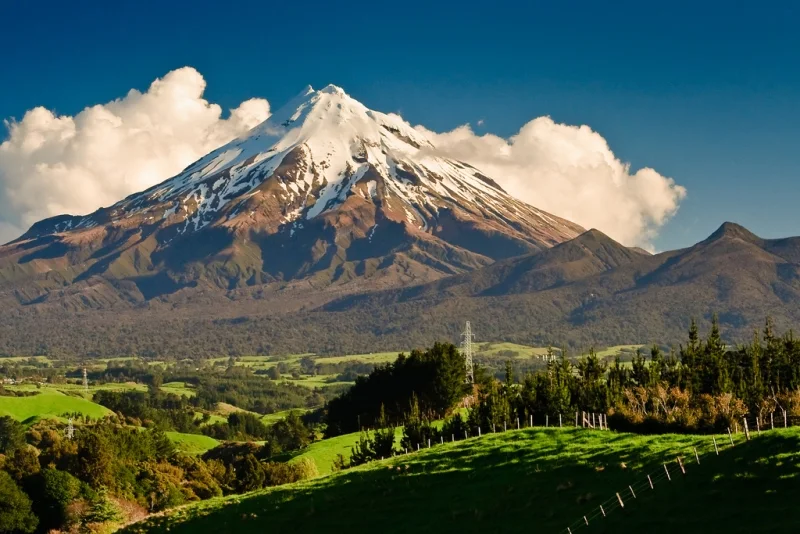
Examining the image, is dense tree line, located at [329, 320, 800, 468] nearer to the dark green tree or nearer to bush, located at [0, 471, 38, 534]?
bush, located at [0, 471, 38, 534]

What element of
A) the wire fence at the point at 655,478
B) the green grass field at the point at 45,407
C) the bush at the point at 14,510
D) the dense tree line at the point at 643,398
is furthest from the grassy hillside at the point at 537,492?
the green grass field at the point at 45,407

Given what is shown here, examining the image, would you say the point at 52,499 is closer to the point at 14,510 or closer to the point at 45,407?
the point at 14,510

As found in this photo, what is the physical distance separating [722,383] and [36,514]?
47.3m

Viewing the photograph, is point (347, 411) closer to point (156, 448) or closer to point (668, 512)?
point (156, 448)

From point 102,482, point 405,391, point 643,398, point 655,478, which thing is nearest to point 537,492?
point 655,478

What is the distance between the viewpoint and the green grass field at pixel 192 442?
127m

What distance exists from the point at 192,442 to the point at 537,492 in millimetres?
115276

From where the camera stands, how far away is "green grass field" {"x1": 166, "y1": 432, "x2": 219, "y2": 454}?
126850 millimetres

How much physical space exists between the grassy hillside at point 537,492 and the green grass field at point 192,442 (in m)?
87.1

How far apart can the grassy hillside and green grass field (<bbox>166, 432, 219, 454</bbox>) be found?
8708cm

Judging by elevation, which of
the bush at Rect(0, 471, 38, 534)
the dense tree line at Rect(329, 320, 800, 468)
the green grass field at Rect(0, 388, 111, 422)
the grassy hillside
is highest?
the green grass field at Rect(0, 388, 111, 422)

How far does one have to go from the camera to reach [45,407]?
563ft

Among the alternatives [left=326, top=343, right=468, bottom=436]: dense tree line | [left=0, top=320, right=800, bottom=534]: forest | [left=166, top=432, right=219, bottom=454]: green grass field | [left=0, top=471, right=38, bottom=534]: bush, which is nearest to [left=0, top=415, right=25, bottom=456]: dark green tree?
[left=166, top=432, right=219, bottom=454]: green grass field

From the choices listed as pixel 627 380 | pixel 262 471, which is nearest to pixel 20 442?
pixel 262 471
